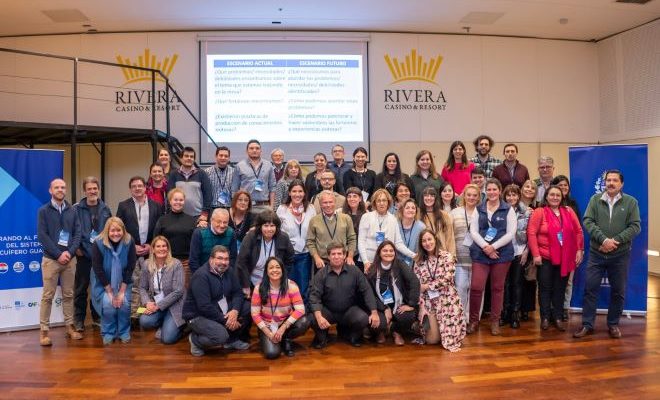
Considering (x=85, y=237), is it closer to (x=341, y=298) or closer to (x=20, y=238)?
(x=20, y=238)

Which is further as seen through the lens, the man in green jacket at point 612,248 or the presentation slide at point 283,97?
the presentation slide at point 283,97

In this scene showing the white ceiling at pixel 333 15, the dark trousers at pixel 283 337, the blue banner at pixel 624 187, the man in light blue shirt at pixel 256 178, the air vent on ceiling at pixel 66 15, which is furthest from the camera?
the air vent on ceiling at pixel 66 15

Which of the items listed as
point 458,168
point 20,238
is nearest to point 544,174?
point 458,168

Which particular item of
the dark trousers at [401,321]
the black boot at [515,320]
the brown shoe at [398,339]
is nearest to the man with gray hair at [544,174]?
the black boot at [515,320]

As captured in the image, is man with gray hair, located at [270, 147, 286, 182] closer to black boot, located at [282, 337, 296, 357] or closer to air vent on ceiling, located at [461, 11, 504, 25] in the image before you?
black boot, located at [282, 337, 296, 357]

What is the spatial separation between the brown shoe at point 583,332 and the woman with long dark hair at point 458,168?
1827 millimetres

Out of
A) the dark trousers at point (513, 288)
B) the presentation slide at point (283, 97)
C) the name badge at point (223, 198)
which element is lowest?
the dark trousers at point (513, 288)

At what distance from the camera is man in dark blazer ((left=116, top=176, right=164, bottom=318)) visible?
183 inches

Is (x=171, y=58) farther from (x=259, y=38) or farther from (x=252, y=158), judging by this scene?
(x=252, y=158)

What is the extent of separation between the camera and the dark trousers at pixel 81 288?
4.56 metres

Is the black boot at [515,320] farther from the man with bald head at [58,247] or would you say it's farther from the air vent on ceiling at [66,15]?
the air vent on ceiling at [66,15]

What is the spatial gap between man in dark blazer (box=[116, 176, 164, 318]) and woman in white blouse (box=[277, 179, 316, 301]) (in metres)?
1.29

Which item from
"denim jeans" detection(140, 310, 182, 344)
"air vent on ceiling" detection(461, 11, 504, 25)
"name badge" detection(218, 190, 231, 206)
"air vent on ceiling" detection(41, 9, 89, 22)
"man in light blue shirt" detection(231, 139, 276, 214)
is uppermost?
"air vent on ceiling" detection(461, 11, 504, 25)

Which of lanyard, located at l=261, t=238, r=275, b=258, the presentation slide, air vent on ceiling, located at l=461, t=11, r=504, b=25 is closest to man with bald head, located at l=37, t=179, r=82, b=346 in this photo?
lanyard, located at l=261, t=238, r=275, b=258
